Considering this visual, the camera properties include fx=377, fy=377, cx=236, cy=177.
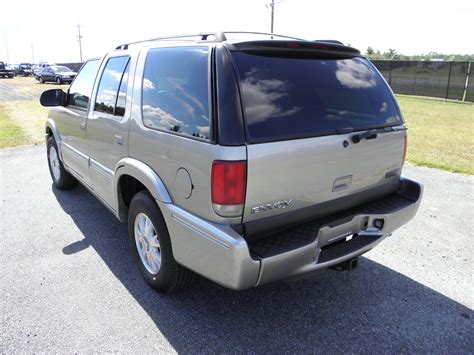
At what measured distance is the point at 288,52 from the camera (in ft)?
8.64

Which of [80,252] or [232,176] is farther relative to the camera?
[80,252]

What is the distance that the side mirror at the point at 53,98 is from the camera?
186 inches

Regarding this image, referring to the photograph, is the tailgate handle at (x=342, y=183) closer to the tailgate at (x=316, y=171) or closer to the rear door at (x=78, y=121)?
the tailgate at (x=316, y=171)

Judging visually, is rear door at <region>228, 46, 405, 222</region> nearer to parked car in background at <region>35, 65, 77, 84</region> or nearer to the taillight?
the taillight

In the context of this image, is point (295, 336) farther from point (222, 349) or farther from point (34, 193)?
point (34, 193)

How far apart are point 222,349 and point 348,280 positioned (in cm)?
136

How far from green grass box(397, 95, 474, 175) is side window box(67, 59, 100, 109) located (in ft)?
18.8

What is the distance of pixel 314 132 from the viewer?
251cm

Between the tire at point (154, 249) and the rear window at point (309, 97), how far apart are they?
1.05 meters

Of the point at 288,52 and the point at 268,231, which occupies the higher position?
the point at 288,52

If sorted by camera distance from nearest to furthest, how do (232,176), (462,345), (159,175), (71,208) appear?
(232,176) → (462,345) → (159,175) → (71,208)

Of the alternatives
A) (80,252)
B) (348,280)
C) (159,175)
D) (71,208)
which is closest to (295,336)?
(348,280)

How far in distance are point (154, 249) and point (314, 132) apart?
5.05 ft

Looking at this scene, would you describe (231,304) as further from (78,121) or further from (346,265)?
(78,121)
